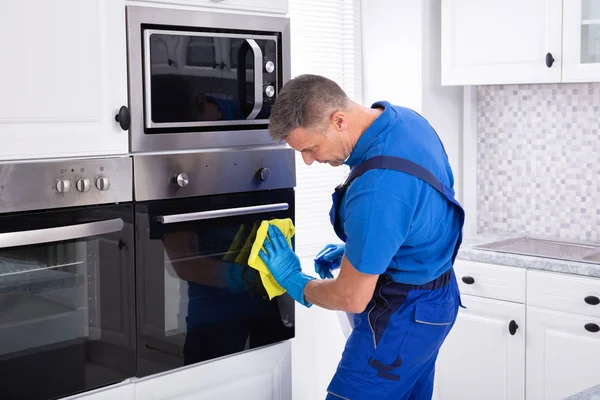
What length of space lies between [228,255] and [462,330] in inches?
48.9

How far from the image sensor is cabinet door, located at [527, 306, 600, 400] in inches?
116

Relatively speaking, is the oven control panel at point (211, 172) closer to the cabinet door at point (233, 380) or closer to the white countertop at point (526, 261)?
the cabinet door at point (233, 380)

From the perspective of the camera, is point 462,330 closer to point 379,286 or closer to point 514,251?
point 514,251

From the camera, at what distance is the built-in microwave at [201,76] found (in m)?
2.24

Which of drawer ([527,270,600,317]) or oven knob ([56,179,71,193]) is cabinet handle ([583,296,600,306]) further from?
oven knob ([56,179,71,193])

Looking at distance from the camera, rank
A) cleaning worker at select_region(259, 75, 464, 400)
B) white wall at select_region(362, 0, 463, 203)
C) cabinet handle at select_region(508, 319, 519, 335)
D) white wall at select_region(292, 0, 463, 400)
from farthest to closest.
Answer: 1. white wall at select_region(362, 0, 463, 203)
2. white wall at select_region(292, 0, 463, 400)
3. cabinet handle at select_region(508, 319, 519, 335)
4. cleaning worker at select_region(259, 75, 464, 400)

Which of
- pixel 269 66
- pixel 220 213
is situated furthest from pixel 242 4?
pixel 220 213

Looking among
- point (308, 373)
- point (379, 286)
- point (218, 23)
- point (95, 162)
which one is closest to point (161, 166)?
point (95, 162)

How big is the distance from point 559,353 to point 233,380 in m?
1.23

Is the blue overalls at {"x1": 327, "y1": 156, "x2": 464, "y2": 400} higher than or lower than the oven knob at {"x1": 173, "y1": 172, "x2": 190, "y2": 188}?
lower

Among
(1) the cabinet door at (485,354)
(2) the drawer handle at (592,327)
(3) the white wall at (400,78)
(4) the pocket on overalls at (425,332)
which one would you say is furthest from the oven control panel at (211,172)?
(2) the drawer handle at (592,327)

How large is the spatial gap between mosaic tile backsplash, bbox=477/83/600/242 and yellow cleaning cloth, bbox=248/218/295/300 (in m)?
1.41

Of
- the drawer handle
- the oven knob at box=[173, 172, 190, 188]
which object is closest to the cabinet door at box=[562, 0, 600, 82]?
the drawer handle

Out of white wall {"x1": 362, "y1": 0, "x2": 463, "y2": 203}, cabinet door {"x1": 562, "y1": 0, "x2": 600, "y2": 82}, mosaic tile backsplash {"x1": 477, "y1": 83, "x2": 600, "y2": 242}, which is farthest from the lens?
white wall {"x1": 362, "y1": 0, "x2": 463, "y2": 203}
